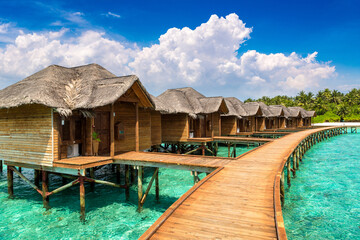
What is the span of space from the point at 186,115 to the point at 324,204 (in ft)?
37.1

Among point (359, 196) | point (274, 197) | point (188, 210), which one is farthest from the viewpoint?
point (359, 196)

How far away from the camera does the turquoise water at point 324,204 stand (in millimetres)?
8219

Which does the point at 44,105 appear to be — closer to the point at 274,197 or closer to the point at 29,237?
the point at 29,237

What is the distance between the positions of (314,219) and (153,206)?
6.52 metres

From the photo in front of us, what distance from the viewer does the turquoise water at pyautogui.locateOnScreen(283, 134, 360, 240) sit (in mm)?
8219

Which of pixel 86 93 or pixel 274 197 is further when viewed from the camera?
pixel 86 93

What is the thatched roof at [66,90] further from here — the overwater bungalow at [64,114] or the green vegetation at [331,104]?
the green vegetation at [331,104]

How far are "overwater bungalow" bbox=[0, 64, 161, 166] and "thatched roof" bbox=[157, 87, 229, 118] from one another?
247 inches


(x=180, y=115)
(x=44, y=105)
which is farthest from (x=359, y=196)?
(x=44, y=105)

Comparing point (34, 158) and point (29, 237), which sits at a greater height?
point (34, 158)

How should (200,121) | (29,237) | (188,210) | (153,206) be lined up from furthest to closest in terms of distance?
(200,121) < (153,206) < (29,237) < (188,210)

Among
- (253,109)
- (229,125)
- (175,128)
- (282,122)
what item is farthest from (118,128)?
(282,122)

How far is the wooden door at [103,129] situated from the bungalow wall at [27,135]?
8.39 feet

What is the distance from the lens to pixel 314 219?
9.04 meters
